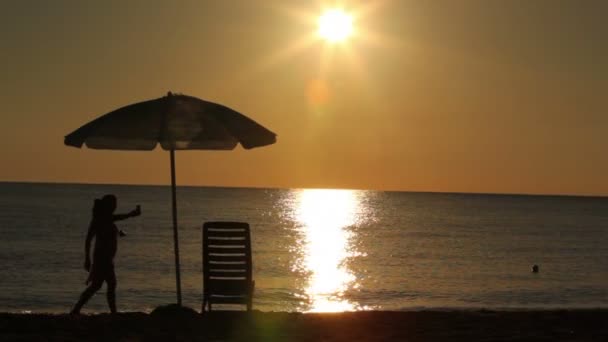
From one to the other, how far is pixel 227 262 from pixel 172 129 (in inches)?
75.5

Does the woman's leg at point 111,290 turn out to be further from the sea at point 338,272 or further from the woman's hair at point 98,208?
the sea at point 338,272

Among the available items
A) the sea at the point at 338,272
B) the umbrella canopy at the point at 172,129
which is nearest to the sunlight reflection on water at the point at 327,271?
the sea at the point at 338,272

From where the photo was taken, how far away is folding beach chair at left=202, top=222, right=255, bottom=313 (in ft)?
34.9

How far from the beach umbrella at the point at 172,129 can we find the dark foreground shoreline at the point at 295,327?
0.73 meters

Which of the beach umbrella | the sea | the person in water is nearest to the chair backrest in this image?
the beach umbrella

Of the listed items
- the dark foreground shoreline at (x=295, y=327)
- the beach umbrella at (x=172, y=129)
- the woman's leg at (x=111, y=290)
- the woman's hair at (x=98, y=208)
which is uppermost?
the beach umbrella at (x=172, y=129)

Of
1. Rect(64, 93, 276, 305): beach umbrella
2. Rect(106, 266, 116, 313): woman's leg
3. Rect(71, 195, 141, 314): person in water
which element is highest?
Rect(64, 93, 276, 305): beach umbrella

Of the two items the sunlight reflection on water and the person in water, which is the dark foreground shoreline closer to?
the person in water

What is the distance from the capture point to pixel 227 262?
423 inches

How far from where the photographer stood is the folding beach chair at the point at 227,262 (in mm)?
10633

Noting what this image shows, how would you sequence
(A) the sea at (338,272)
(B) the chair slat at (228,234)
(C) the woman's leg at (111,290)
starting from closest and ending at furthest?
(B) the chair slat at (228,234)
(C) the woman's leg at (111,290)
(A) the sea at (338,272)

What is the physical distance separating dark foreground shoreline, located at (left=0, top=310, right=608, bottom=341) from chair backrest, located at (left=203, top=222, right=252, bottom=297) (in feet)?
1.06

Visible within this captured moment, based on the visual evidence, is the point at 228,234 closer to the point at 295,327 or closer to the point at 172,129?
the point at 295,327

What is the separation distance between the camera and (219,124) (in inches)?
392
